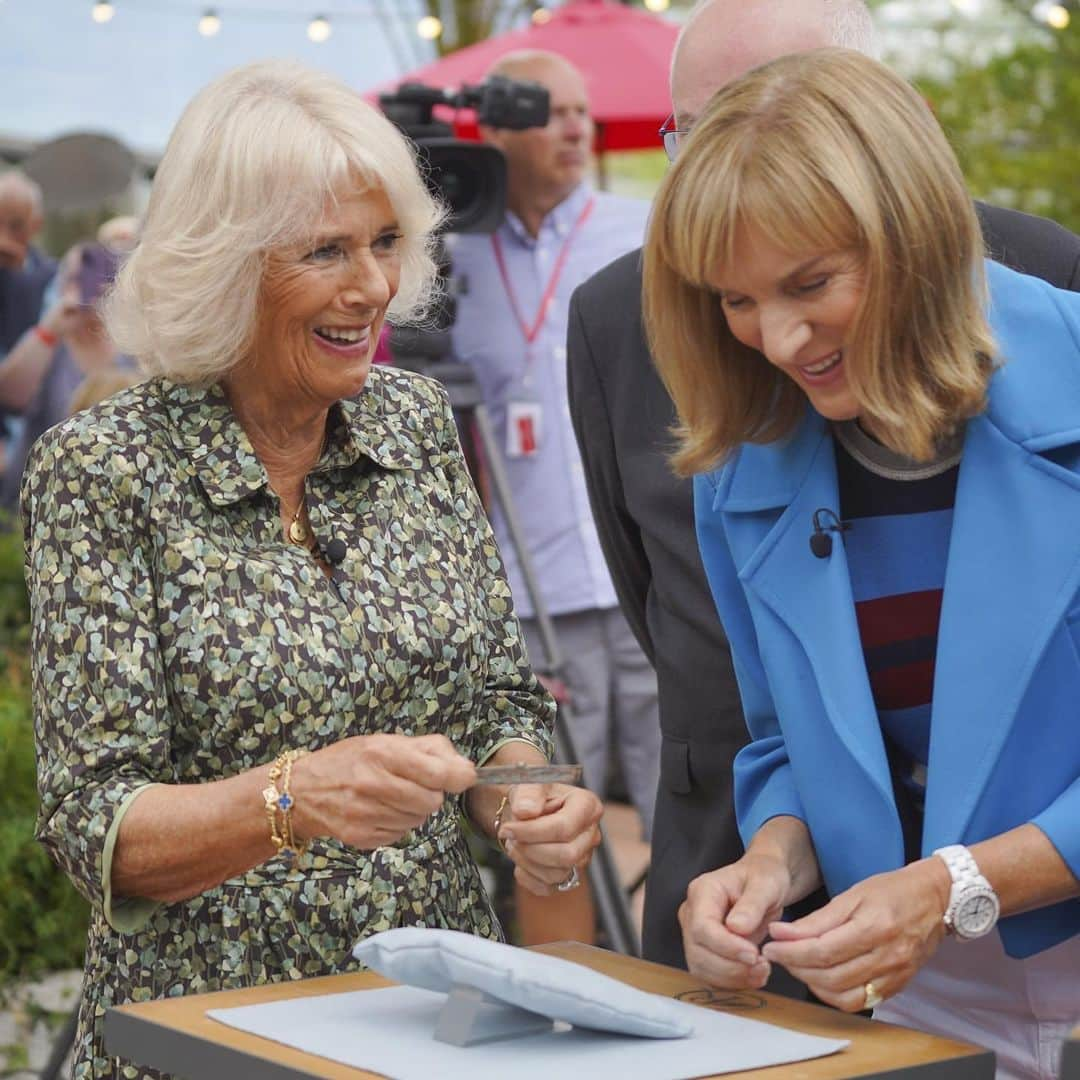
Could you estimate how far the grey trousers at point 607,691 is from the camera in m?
4.22

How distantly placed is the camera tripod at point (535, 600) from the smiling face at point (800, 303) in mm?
2143

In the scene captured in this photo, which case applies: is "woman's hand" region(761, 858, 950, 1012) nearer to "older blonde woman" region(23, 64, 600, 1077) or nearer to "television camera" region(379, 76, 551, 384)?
"older blonde woman" region(23, 64, 600, 1077)

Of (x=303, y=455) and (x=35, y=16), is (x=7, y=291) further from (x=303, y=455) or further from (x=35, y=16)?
(x=303, y=455)

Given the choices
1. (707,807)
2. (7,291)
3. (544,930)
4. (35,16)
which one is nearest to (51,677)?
(707,807)

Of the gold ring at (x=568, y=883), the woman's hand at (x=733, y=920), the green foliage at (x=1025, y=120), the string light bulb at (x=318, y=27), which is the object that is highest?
the woman's hand at (x=733, y=920)

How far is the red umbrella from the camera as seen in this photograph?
22.0 ft

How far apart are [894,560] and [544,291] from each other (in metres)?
2.57

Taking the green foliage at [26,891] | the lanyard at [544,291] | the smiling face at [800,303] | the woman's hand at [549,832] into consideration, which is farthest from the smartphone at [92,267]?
the smiling face at [800,303]

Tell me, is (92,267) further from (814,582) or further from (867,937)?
(867,937)

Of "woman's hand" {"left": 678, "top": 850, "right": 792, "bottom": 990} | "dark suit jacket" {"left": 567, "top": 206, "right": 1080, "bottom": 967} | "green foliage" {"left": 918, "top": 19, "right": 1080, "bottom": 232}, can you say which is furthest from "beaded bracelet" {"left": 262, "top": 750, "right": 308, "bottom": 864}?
"green foliage" {"left": 918, "top": 19, "right": 1080, "bottom": 232}

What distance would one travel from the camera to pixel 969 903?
5.47ft

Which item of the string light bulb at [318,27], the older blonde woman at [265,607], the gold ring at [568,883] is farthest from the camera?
the string light bulb at [318,27]

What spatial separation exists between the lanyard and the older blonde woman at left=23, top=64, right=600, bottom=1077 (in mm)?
1960

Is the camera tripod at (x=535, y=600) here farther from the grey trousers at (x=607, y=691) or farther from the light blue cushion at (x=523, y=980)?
the light blue cushion at (x=523, y=980)
